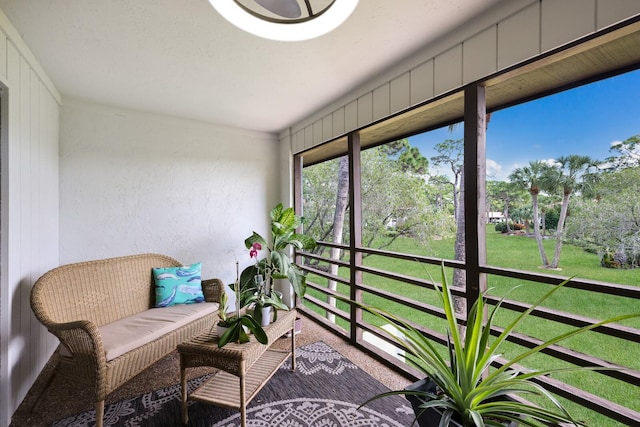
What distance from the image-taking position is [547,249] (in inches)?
76.6

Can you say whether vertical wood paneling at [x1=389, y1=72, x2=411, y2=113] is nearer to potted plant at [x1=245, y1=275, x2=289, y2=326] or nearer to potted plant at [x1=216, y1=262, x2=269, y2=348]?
potted plant at [x1=245, y1=275, x2=289, y2=326]

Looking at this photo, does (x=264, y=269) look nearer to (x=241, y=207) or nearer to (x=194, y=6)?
(x=241, y=207)

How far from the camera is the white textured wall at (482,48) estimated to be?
135 centimetres

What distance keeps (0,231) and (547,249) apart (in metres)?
3.67

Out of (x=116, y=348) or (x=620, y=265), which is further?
(x=116, y=348)

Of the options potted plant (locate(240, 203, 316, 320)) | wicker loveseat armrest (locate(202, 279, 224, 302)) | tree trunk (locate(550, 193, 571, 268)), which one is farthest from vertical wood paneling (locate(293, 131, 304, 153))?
tree trunk (locate(550, 193, 571, 268))

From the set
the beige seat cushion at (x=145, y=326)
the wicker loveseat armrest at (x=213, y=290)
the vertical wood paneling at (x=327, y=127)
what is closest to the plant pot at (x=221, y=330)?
the beige seat cushion at (x=145, y=326)

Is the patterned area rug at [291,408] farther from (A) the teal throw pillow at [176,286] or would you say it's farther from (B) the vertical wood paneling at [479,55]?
(B) the vertical wood paneling at [479,55]

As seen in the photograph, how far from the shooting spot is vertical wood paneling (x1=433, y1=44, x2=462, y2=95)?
73.6 inches

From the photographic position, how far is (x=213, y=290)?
2.97 meters

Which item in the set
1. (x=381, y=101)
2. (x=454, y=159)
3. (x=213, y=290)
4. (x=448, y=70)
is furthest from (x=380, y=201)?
(x=213, y=290)

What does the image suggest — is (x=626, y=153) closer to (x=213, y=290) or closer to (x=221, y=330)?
(x=221, y=330)

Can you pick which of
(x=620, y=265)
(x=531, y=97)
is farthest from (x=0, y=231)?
(x=620, y=265)

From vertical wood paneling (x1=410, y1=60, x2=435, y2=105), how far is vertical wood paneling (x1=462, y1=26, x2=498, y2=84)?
25cm
